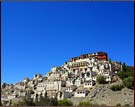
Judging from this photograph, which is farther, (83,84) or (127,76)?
(83,84)

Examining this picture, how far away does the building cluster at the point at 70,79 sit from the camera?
15948 mm

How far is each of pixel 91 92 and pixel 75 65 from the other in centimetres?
448

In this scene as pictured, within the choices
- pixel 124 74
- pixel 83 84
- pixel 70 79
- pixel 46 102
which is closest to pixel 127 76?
pixel 124 74

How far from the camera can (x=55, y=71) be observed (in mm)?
19812

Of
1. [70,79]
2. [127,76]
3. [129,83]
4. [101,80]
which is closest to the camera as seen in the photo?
[129,83]

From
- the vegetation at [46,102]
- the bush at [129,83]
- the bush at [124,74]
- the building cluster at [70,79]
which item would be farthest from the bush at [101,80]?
the vegetation at [46,102]

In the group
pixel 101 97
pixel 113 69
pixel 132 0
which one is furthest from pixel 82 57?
pixel 132 0

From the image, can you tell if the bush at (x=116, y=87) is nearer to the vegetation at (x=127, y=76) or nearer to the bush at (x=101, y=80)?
the vegetation at (x=127, y=76)

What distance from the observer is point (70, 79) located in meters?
17.7

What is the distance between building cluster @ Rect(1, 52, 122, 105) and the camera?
52.3 feet

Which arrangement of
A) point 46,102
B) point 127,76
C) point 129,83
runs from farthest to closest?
1. point 127,76
2. point 129,83
3. point 46,102

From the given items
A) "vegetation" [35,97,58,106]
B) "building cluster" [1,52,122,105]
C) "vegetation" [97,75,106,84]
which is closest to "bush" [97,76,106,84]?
"vegetation" [97,75,106,84]

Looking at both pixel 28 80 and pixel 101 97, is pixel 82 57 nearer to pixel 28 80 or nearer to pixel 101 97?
pixel 28 80

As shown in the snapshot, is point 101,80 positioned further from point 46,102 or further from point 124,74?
point 46,102
